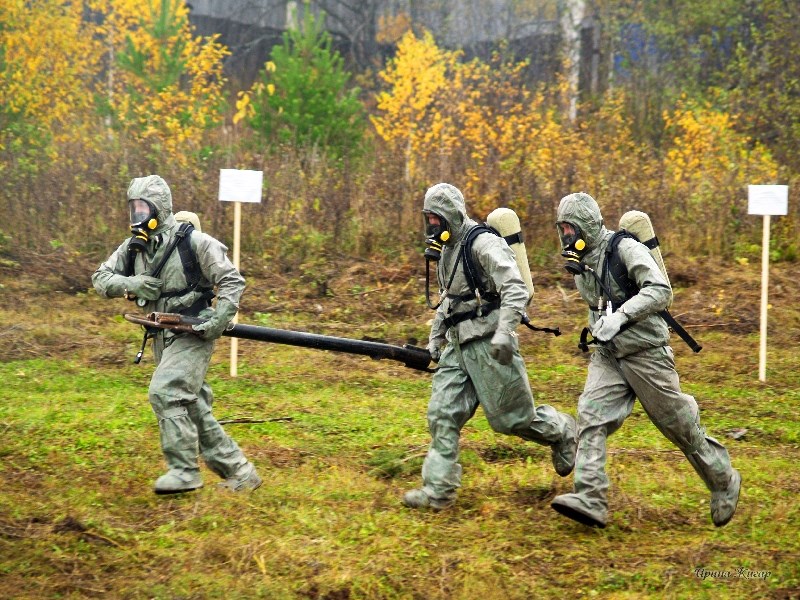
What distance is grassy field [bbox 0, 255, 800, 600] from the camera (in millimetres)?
5551

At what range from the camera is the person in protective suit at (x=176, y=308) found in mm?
6742

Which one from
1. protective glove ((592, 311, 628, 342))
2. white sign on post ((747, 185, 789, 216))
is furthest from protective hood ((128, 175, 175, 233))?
white sign on post ((747, 185, 789, 216))

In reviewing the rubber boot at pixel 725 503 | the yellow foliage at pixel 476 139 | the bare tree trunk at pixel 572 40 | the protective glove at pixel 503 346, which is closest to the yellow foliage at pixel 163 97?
the yellow foliage at pixel 476 139

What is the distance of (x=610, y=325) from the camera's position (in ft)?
19.7

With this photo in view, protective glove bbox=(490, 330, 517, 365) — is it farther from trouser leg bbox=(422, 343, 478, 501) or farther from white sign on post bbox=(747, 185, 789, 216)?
white sign on post bbox=(747, 185, 789, 216)

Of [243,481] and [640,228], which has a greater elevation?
[640,228]

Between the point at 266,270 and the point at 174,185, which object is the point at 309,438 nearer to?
the point at 266,270

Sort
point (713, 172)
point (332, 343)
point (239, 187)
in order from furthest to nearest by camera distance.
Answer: point (713, 172)
point (239, 187)
point (332, 343)

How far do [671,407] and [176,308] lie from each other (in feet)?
10.4

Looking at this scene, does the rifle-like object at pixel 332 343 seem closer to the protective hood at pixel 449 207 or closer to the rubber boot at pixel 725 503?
the protective hood at pixel 449 207

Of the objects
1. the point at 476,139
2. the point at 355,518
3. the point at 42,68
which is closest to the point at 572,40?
the point at 476,139

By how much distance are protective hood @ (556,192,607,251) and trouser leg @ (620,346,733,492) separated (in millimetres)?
742

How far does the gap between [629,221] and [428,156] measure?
11632mm

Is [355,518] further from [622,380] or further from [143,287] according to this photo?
[143,287]
